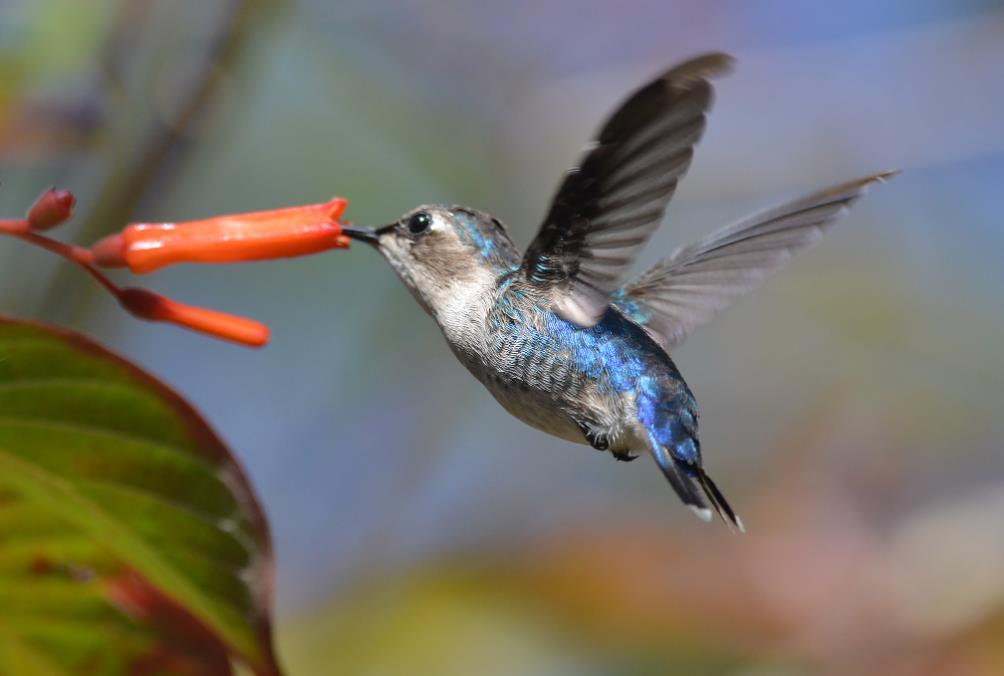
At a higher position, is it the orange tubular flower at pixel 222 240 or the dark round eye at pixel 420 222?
the dark round eye at pixel 420 222

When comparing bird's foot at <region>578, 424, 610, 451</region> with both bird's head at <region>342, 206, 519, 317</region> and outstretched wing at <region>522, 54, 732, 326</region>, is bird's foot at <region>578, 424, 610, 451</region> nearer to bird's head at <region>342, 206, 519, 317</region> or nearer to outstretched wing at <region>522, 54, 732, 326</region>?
outstretched wing at <region>522, 54, 732, 326</region>

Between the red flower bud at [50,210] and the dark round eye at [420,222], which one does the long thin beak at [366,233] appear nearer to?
the dark round eye at [420,222]

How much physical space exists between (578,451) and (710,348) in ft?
2.98

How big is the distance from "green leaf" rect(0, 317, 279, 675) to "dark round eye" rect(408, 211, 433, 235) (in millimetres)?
687

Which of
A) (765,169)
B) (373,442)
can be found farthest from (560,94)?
(373,442)

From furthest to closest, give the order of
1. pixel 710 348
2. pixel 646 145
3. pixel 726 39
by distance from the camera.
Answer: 1. pixel 710 348
2. pixel 726 39
3. pixel 646 145

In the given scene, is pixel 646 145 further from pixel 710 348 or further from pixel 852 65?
pixel 710 348

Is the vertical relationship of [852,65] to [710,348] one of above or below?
above

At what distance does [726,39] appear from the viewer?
4.88 meters

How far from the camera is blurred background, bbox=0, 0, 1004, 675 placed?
3.05m

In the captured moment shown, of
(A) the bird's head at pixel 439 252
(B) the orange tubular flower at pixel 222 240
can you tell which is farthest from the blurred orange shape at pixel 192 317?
(A) the bird's head at pixel 439 252

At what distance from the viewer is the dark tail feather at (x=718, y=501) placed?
1759 mm

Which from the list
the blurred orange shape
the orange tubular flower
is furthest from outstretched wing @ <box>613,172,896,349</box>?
the blurred orange shape

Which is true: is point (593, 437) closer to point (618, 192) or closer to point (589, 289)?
point (589, 289)
